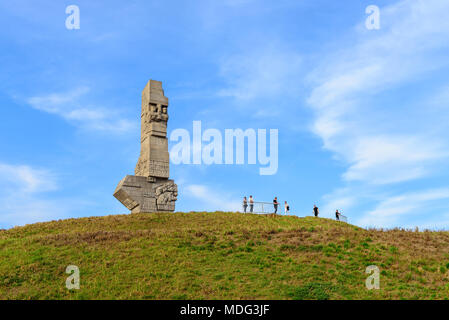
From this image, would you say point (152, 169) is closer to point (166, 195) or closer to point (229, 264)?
point (166, 195)

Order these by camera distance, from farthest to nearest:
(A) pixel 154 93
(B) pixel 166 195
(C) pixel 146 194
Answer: (A) pixel 154 93 < (B) pixel 166 195 < (C) pixel 146 194

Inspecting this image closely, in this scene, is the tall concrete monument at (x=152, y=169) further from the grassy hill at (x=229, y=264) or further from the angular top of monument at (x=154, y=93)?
the grassy hill at (x=229, y=264)

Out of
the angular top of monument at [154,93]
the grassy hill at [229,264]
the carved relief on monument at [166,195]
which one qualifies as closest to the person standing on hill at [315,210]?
the carved relief on monument at [166,195]

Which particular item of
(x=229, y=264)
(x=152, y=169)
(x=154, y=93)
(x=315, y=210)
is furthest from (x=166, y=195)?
(x=229, y=264)

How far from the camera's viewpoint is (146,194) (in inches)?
1257

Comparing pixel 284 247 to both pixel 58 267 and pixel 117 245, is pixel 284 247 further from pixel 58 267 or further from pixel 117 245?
pixel 58 267

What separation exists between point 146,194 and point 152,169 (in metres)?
1.87

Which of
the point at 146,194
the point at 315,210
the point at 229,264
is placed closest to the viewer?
the point at 229,264

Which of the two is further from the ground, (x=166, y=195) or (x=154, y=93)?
(x=154, y=93)

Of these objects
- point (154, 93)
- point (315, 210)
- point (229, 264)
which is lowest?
point (229, 264)

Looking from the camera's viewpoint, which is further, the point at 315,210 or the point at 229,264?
the point at 315,210

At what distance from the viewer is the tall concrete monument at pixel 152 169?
104 feet

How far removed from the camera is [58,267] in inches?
688
